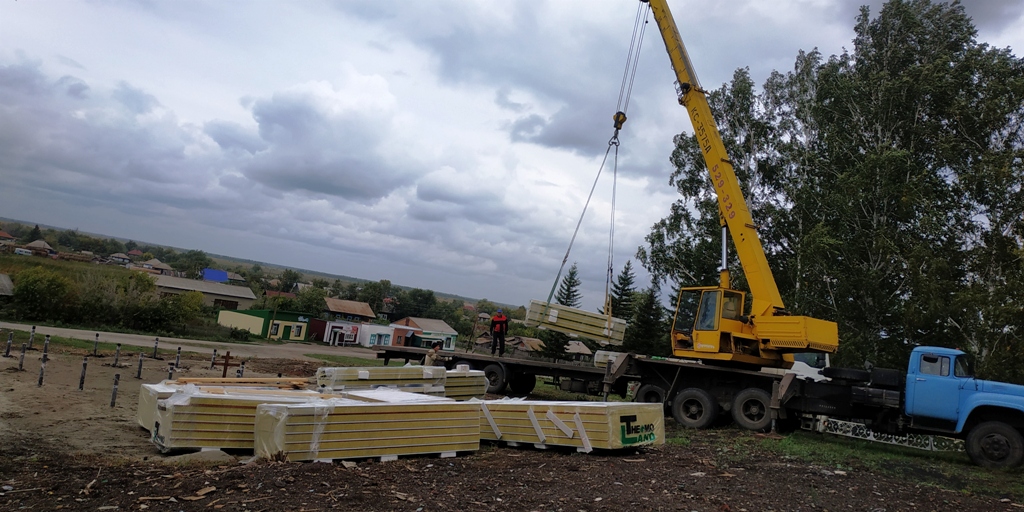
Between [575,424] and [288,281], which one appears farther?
[288,281]

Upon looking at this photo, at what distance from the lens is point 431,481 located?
6.35m

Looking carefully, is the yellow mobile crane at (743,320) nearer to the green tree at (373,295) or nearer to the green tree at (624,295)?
the green tree at (624,295)

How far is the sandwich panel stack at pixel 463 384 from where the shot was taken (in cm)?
1148

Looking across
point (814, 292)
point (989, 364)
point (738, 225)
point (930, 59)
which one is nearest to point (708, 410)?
point (738, 225)

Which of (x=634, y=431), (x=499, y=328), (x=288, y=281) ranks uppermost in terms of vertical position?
(x=499, y=328)

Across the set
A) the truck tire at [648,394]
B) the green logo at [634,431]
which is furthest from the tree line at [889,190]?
the green logo at [634,431]

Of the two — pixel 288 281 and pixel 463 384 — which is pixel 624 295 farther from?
pixel 288 281

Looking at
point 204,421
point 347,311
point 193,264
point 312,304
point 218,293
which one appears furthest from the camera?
point 193,264

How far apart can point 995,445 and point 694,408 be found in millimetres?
4804

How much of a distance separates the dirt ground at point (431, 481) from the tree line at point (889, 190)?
11092mm

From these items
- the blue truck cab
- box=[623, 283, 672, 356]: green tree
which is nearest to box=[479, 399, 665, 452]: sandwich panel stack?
the blue truck cab

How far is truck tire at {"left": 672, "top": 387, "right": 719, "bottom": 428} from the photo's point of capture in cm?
1205

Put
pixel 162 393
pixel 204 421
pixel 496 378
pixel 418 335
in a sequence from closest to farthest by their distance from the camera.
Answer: pixel 204 421, pixel 162 393, pixel 496 378, pixel 418 335

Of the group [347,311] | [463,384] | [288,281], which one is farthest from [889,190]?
[288,281]
